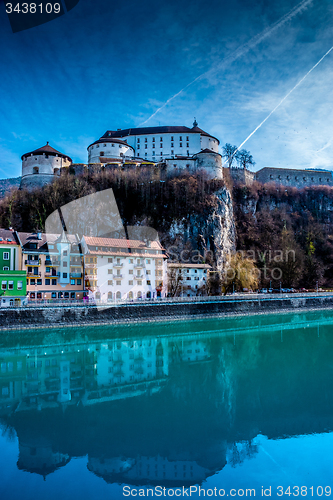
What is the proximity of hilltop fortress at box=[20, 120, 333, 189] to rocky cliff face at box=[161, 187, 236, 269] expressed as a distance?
10503 mm

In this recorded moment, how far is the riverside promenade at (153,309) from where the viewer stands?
31938 millimetres

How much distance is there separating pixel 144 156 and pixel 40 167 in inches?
817

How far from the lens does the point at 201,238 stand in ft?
183

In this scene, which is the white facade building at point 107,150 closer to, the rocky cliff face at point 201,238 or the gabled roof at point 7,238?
the rocky cliff face at point 201,238

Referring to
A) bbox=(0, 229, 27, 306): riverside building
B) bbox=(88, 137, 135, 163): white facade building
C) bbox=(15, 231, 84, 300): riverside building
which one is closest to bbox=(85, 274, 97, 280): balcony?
bbox=(15, 231, 84, 300): riverside building

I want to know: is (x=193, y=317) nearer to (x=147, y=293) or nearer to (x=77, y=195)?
(x=147, y=293)

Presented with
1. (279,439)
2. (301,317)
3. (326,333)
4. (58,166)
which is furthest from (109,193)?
(279,439)

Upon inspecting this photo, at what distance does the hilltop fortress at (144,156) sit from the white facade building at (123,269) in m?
23.0

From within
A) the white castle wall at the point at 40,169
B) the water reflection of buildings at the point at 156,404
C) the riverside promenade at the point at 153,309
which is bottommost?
the water reflection of buildings at the point at 156,404

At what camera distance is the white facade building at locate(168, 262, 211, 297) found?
48781 mm

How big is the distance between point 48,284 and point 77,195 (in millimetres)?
22701

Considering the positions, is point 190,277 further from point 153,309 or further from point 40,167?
point 40,167

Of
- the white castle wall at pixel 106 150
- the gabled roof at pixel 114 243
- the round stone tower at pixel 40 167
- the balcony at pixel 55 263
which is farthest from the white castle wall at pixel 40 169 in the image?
the balcony at pixel 55 263

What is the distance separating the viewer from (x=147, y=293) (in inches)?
1770
